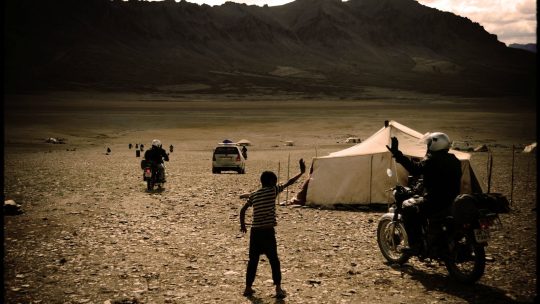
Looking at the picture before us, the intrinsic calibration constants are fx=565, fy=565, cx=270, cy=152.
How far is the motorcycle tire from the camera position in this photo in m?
8.51

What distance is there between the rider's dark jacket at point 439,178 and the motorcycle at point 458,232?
0.88ft

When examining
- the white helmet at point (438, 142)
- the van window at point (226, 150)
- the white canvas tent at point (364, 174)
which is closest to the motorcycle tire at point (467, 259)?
the white helmet at point (438, 142)

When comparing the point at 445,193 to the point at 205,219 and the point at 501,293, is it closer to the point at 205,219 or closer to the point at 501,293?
the point at 501,293

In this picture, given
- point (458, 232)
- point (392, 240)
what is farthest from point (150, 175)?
point (458, 232)

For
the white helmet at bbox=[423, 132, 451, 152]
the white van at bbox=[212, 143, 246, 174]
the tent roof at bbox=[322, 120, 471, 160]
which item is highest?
the white helmet at bbox=[423, 132, 451, 152]

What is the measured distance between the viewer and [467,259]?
8.73 m

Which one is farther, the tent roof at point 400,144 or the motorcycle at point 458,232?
the tent roof at point 400,144

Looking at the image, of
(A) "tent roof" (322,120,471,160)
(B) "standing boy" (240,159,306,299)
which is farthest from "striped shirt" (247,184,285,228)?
(A) "tent roof" (322,120,471,160)

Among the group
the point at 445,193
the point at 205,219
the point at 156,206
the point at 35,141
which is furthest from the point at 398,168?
the point at 35,141

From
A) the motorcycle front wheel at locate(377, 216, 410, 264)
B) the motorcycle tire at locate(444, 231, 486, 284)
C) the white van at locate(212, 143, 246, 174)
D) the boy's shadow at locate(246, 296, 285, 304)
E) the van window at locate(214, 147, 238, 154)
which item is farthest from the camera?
the van window at locate(214, 147, 238, 154)

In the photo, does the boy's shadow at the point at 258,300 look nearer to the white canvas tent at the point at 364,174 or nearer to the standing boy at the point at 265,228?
the standing boy at the point at 265,228

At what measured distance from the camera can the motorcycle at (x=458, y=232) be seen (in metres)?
8.40

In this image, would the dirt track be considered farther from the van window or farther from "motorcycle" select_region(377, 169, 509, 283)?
the van window

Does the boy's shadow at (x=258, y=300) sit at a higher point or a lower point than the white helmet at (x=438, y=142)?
lower
